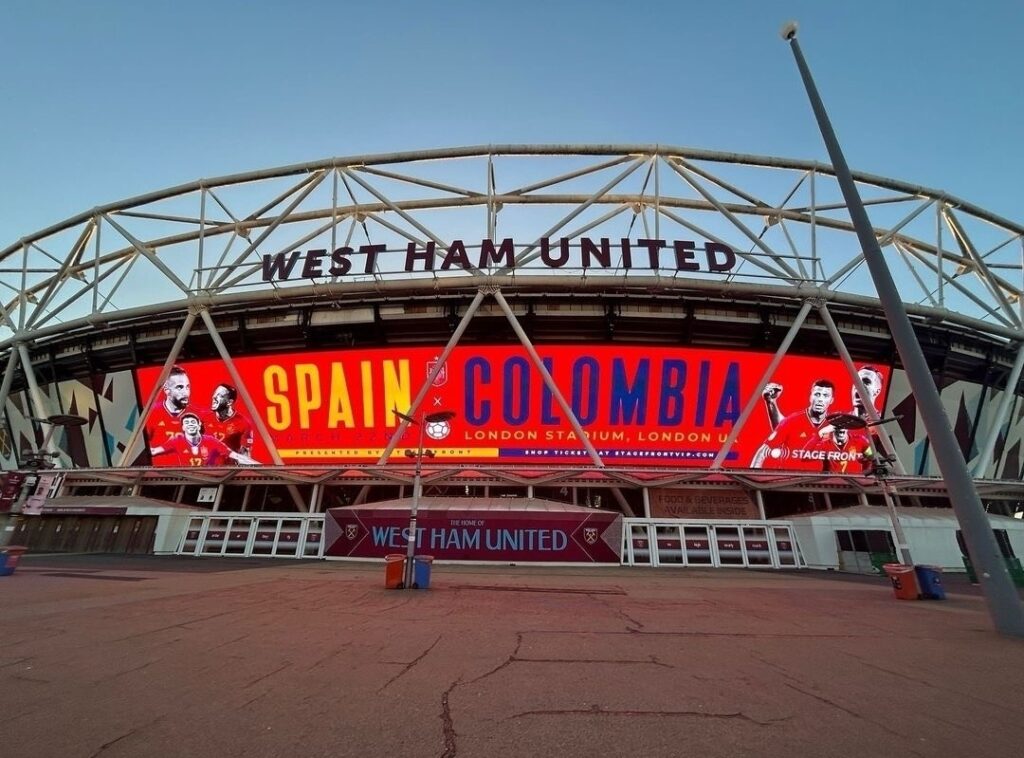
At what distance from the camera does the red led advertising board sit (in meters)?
27.8

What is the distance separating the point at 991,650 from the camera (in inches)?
336

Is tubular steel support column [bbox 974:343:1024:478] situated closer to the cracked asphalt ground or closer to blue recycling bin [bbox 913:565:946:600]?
blue recycling bin [bbox 913:565:946:600]

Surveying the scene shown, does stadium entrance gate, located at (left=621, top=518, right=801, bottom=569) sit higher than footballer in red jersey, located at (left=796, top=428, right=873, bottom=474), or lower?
lower

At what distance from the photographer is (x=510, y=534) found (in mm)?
25297

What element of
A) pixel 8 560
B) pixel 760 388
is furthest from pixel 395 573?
pixel 760 388

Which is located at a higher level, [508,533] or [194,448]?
[194,448]

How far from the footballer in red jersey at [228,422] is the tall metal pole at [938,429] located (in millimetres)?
29702

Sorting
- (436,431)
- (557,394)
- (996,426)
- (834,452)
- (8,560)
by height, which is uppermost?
(557,394)

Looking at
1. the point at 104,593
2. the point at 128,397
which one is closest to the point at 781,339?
the point at 104,593

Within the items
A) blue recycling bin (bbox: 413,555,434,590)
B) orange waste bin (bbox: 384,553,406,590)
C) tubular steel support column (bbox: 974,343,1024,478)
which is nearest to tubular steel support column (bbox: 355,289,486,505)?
orange waste bin (bbox: 384,553,406,590)

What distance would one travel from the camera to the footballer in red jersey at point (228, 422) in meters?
30.0

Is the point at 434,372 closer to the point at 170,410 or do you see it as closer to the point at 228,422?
Result: the point at 228,422

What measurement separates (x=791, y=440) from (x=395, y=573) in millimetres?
22168

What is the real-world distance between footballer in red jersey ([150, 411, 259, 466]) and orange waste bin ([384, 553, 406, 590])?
18.4m
